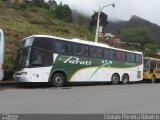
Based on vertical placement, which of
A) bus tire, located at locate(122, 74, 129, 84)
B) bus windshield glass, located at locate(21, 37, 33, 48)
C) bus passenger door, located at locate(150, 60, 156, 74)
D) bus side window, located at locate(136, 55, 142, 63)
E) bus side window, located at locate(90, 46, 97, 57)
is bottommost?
bus tire, located at locate(122, 74, 129, 84)

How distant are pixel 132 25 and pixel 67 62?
353ft

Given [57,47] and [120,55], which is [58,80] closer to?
[57,47]

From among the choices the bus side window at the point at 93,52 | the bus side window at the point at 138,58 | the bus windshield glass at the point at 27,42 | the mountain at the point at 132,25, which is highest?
the mountain at the point at 132,25

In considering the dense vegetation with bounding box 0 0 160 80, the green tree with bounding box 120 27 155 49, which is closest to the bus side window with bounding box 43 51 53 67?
the dense vegetation with bounding box 0 0 160 80

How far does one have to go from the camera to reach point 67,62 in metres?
22.7

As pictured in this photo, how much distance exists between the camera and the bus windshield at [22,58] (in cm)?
2088

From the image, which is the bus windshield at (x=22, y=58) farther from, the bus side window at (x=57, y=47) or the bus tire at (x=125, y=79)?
the bus tire at (x=125, y=79)

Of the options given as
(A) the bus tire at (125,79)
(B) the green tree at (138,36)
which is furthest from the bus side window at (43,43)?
(B) the green tree at (138,36)

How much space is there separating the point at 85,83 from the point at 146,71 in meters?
8.99

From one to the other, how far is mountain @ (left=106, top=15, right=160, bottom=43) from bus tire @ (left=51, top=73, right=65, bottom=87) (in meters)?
97.7

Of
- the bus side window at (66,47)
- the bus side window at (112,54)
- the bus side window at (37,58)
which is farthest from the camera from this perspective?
the bus side window at (112,54)

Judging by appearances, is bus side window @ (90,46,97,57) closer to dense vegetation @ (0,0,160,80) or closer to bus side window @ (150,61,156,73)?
dense vegetation @ (0,0,160,80)

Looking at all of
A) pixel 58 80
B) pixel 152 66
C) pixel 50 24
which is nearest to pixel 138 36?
pixel 50 24

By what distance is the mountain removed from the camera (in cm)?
12199
